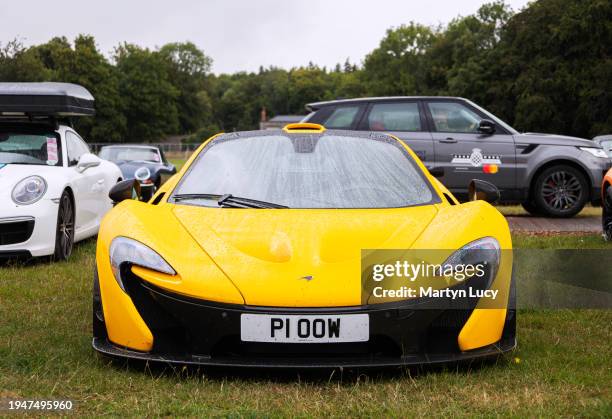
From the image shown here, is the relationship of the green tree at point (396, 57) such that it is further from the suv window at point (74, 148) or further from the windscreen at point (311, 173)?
the windscreen at point (311, 173)

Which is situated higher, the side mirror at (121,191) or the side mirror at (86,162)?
the side mirror at (121,191)

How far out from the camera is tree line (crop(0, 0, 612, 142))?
1815 inches

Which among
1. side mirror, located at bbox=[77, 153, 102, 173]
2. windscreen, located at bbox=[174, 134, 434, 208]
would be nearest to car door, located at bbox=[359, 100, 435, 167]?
side mirror, located at bbox=[77, 153, 102, 173]

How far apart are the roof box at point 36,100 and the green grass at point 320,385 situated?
3.75m

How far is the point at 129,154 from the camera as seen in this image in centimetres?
2131

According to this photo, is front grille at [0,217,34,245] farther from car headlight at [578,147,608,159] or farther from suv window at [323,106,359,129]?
car headlight at [578,147,608,159]

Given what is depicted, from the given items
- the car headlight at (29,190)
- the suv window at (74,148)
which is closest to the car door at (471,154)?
the suv window at (74,148)

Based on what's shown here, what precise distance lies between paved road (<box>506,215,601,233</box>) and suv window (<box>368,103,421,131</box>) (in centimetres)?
196

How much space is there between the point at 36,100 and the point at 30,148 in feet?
1.56

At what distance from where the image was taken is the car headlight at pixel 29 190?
7598 millimetres

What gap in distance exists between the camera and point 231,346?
149 inches

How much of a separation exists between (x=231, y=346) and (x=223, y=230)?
2.00 feet

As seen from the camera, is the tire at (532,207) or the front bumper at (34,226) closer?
the front bumper at (34,226)

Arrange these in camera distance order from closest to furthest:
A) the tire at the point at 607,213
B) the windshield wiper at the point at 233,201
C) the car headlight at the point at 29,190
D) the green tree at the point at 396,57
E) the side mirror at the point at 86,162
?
the windshield wiper at the point at 233,201, the car headlight at the point at 29,190, the tire at the point at 607,213, the side mirror at the point at 86,162, the green tree at the point at 396,57
